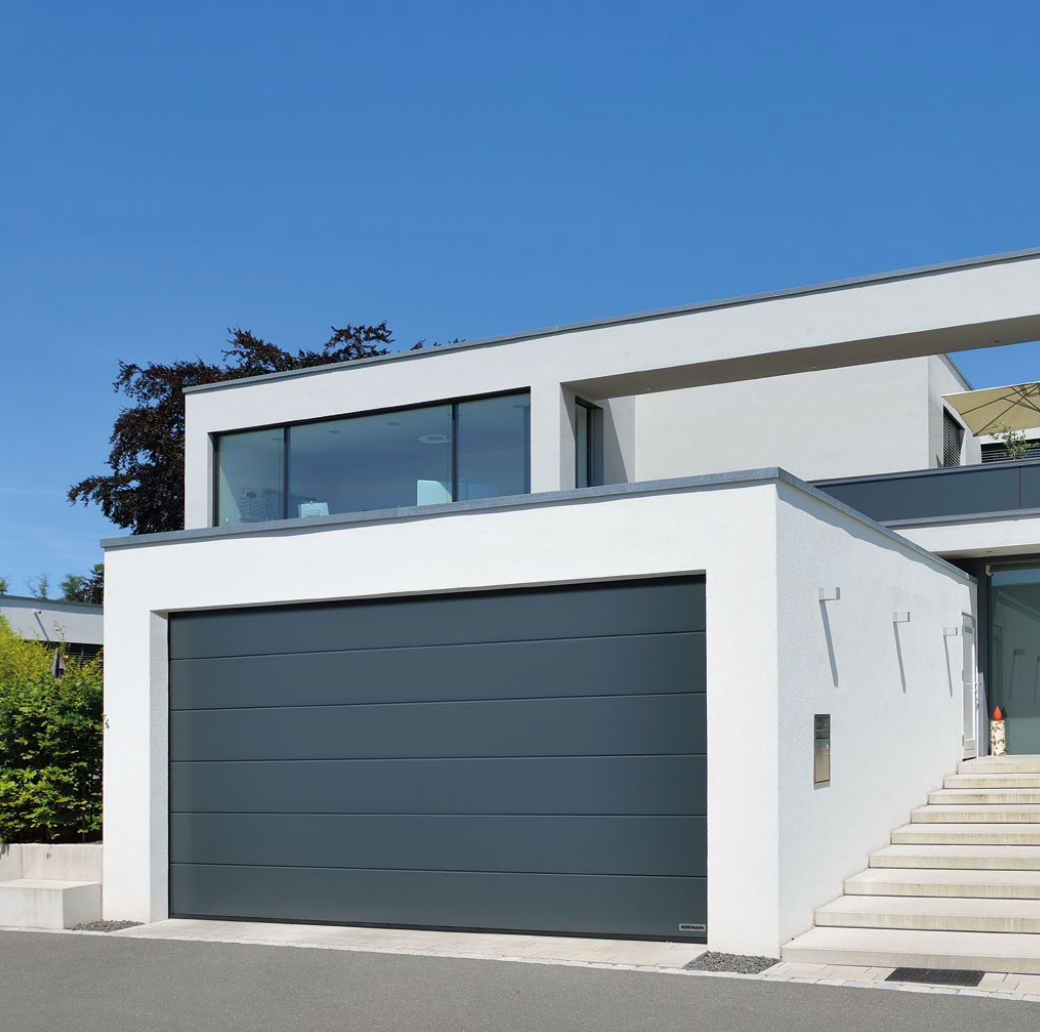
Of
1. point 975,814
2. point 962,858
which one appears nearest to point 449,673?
point 962,858

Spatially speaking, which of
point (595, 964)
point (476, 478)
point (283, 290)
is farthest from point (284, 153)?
point (595, 964)

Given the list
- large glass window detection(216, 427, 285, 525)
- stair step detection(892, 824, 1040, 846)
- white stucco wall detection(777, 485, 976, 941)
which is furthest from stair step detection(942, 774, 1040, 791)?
large glass window detection(216, 427, 285, 525)

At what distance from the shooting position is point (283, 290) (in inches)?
1178

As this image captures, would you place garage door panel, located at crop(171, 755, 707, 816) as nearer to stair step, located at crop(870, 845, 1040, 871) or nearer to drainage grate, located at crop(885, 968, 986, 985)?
drainage grate, located at crop(885, 968, 986, 985)

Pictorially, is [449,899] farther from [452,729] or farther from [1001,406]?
[1001,406]

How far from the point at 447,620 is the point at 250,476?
23.5 feet

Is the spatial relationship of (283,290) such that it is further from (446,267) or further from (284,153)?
(284,153)

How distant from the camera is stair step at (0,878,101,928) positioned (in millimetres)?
10891

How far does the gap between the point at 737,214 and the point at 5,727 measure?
529 inches

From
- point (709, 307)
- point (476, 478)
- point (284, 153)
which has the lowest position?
point (476, 478)

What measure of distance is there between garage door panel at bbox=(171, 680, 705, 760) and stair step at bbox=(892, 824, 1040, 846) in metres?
3.21

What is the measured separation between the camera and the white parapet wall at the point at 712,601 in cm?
890

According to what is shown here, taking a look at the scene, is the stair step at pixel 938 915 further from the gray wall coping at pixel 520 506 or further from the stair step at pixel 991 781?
the stair step at pixel 991 781

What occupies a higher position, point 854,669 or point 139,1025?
point 854,669
